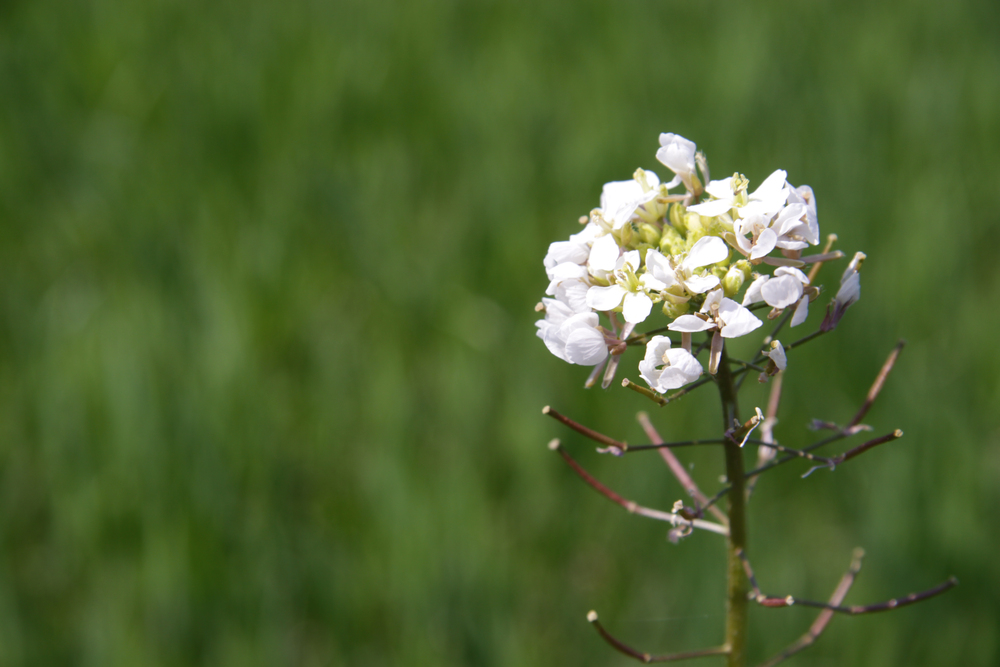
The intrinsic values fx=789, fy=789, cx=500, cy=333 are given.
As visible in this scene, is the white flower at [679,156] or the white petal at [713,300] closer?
the white petal at [713,300]

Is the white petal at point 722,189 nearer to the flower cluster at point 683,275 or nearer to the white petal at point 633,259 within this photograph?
the flower cluster at point 683,275

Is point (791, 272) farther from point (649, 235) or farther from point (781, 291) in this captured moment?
point (649, 235)

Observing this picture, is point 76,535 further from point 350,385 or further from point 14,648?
point 350,385

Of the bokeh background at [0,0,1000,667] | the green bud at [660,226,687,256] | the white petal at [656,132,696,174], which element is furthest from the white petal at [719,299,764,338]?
the bokeh background at [0,0,1000,667]

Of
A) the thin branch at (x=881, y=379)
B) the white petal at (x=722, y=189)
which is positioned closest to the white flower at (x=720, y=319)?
the white petal at (x=722, y=189)

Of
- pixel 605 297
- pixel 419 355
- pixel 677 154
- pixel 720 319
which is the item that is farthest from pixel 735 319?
pixel 419 355

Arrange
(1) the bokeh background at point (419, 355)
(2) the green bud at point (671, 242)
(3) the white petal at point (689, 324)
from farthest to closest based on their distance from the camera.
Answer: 1. (1) the bokeh background at point (419, 355)
2. (2) the green bud at point (671, 242)
3. (3) the white petal at point (689, 324)
